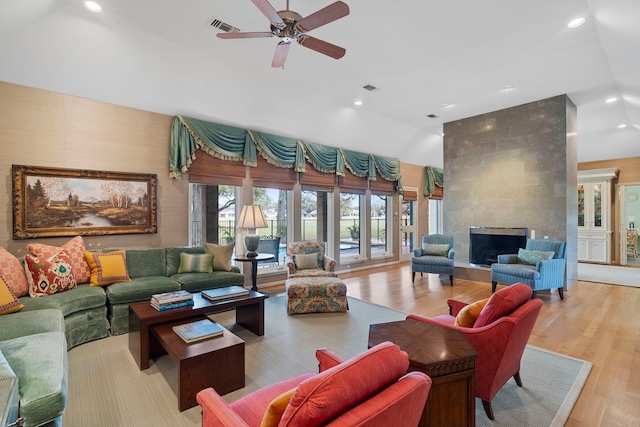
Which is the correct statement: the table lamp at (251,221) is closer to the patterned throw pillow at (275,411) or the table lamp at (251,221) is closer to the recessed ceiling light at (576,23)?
the patterned throw pillow at (275,411)

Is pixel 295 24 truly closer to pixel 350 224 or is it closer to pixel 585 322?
pixel 585 322

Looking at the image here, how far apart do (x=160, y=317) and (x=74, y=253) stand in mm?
1691

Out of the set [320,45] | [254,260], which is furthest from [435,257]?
[320,45]

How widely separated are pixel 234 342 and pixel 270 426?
146 cm

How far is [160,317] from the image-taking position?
2736mm

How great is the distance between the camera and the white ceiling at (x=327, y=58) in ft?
9.76

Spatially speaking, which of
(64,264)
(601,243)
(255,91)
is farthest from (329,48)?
(601,243)

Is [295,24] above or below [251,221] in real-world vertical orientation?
above

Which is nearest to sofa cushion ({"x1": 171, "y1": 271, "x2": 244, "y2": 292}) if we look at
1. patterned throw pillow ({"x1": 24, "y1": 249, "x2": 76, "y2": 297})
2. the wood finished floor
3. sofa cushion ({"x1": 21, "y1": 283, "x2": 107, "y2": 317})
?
sofa cushion ({"x1": 21, "y1": 283, "x2": 107, "y2": 317})

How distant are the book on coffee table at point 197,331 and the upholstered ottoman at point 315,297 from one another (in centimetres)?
148

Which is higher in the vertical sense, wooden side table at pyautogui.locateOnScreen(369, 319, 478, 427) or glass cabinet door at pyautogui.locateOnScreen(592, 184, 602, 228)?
glass cabinet door at pyautogui.locateOnScreen(592, 184, 602, 228)

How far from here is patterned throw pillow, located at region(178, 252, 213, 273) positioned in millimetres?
4207

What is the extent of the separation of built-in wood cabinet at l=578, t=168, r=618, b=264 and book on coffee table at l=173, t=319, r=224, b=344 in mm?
9717

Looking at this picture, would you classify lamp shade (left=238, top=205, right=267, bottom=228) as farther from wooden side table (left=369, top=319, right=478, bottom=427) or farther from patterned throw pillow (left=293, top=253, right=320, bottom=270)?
wooden side table (left=369, top=319, right=478, bottom=427)
